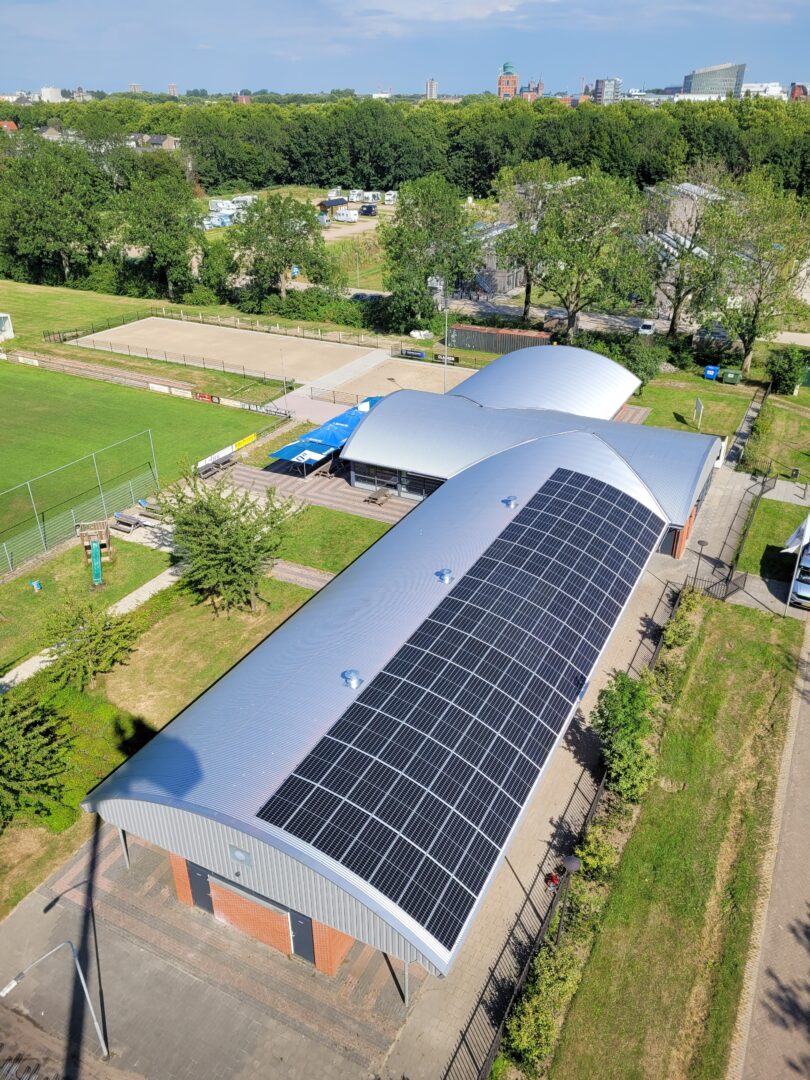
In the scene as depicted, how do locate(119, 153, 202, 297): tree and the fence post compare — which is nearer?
the fence post

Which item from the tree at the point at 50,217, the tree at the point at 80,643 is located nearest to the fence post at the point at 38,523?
the tree at the point at 80,643

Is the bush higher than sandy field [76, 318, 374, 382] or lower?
higher

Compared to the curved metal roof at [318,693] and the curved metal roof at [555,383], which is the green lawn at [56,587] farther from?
the curved metal roof at [555,383]

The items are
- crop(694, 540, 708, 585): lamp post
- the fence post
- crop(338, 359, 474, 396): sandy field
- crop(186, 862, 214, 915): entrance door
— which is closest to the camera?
crop(186, 862, 214, 915): entrance door

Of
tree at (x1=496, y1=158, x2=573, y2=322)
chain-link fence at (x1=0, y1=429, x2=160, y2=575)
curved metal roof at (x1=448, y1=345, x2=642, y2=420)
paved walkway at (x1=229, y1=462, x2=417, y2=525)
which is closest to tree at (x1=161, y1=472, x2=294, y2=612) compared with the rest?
paved walkway at (x1=229, y1=462, x2=417, y2=525)

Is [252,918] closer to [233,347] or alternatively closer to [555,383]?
[555,383]

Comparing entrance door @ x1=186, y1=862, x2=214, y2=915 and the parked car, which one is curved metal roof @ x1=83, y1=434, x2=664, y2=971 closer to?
entrance door @ x1=186, y1=862, x2=214, y2=915

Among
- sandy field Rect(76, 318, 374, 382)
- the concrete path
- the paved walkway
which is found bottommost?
the concrete path

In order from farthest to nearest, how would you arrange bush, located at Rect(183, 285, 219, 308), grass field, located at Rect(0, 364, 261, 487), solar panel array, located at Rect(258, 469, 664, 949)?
1. bush, located at Rect(183, 285, 219, 308)
2. grass field, located at Rect(0, 364, 261, 487)
3. solar panel array, located at Rect(258, 469, 664, 949)
